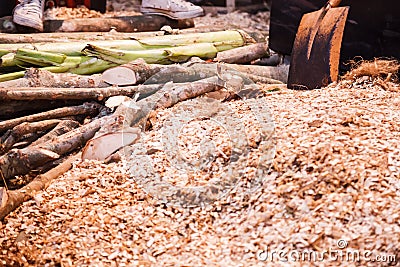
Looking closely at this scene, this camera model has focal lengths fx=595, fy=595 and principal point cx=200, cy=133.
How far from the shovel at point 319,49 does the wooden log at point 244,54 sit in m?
0.53

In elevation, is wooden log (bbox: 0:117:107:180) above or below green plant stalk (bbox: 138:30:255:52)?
below

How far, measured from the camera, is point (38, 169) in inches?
109

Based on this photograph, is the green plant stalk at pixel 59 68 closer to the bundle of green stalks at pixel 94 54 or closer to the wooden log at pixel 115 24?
the bundle of green stalks at pixel 94 54

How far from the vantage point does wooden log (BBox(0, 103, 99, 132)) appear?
2.97 metres

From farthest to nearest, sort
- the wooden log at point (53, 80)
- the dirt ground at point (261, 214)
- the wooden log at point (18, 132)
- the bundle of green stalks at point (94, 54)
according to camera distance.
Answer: the bundle of green stalks at point (94, 54) < the wooden log at point (53, 80) < the wooden log at point (18, 132) < the dirt ground at point (261, 214)

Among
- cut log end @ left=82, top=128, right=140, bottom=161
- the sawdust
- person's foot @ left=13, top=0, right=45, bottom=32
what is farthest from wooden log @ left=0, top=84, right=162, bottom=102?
person's foot @ left=13, top=0, right=45, bottom=32

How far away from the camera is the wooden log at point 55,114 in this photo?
297 centimetres

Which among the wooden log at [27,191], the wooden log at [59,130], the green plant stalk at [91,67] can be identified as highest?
the green plant stalk at [91,67]

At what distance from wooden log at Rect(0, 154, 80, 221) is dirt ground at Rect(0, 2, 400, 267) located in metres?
0.03

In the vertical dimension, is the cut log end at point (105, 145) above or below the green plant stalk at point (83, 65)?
below

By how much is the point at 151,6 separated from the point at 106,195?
2644 mm

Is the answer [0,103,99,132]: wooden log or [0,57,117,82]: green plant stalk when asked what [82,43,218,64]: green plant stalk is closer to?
[0,57,117,82]: green plant stalk

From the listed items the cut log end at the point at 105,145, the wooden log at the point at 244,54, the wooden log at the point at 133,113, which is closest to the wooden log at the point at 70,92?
the wooden log at the point at 133,113

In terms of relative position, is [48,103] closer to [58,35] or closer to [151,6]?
[58,35]
